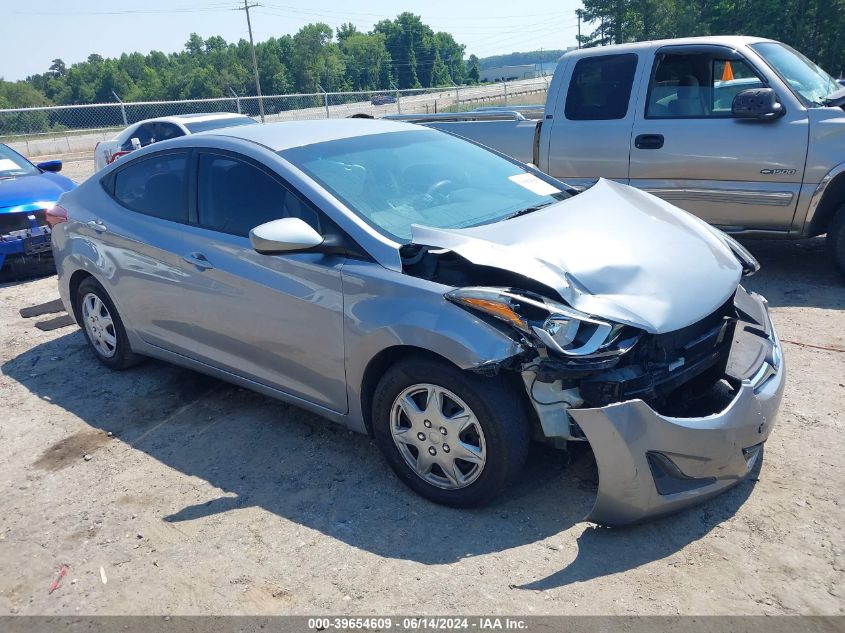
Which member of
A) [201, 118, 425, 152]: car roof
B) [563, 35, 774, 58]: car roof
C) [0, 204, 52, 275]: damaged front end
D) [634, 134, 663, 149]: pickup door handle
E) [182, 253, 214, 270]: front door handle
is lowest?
[0, 204, 52, 275]: damaged front end

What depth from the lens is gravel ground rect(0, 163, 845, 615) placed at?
9.27 feet

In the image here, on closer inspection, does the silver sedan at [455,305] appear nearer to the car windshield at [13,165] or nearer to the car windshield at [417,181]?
the car windshield at [417,181]

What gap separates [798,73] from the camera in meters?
6.44

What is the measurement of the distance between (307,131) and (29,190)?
551 cm

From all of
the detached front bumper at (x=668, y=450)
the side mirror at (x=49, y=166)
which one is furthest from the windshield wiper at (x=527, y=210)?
the side mirror at (x=49, y=166)

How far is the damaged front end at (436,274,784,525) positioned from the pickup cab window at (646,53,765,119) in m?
3.94

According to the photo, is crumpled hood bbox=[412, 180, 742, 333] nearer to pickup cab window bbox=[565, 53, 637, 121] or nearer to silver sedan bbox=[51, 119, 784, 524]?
silver sedan bbox=[51, 119, 784, 524]

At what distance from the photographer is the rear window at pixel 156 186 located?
4504mm

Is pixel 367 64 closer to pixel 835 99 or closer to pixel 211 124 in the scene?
pixel 211 124

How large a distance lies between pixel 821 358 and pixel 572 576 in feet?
9.46

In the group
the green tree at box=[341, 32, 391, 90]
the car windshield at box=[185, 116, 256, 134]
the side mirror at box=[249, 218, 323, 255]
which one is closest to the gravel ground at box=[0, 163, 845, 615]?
the side mirror at box=[249, 218, 323, 255]

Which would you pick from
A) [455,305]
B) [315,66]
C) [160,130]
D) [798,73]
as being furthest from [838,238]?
[315,66]

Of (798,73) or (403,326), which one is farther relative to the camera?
(798,73)

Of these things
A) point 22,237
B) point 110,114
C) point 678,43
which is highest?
point 110,114
